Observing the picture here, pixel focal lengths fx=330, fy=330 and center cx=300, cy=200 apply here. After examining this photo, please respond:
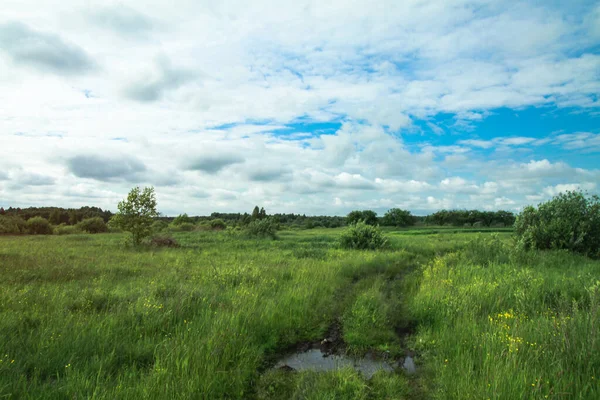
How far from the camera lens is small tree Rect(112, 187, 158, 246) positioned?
23.5 metres

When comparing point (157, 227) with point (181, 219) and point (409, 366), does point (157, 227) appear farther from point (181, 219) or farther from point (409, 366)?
point (181, 219)

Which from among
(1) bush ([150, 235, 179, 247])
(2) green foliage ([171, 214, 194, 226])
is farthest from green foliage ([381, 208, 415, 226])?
(1) bush ([150, 235, 179, 247])

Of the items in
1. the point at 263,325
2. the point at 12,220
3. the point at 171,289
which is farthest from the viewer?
the point at 12,220

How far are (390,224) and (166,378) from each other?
72167mm

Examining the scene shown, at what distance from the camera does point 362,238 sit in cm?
2586

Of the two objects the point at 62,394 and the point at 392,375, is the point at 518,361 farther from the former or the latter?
the point at 62,394

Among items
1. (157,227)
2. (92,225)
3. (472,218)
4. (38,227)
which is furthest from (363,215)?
(38,227)

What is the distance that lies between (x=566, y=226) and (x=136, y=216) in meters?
26.7

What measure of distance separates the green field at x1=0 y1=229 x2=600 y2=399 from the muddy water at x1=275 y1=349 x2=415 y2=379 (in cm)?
29

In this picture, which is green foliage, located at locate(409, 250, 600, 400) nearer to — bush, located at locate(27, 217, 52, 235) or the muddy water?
the muddy water

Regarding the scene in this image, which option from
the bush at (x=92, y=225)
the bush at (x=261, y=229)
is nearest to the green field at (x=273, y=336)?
the bush at (x=261, y=229)

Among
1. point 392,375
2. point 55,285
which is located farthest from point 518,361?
point 55,285

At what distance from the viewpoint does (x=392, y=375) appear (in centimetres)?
593

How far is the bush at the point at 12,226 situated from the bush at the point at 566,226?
1867 inches
